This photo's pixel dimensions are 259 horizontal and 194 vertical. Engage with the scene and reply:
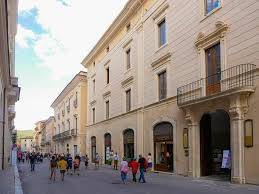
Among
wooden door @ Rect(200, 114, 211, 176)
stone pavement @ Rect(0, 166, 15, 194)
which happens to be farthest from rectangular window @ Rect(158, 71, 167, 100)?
stone pavement @ Rect(0, 166, 15, 194)

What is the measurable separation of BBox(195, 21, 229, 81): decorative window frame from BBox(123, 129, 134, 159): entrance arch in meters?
12.7

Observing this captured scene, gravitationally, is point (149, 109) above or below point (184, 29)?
below

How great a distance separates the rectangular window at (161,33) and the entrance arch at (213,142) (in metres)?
7.48

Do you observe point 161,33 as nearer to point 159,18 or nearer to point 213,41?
point 159,18

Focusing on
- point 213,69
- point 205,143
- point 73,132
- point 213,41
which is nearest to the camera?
point 213,41

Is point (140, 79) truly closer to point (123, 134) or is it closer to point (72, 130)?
point (123, 134)

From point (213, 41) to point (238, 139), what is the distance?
216 inches

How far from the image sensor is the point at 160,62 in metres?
28.9

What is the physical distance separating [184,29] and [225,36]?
4.67 meters

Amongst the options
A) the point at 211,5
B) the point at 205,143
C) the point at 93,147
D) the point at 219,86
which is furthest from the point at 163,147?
the point at 93,147

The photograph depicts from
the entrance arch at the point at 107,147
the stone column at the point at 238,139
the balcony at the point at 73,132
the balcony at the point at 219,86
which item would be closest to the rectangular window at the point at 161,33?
the balcony at the point at 219,86

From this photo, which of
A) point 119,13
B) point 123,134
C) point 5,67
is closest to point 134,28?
point 119,13

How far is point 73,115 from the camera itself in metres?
61.7

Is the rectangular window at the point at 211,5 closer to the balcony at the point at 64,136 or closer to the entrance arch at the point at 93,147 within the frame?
the entrance arch at the point at 93,147
